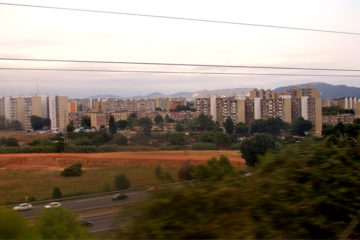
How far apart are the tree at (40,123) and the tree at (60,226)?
479 inches

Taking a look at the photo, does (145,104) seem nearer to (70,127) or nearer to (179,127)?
(179,127)

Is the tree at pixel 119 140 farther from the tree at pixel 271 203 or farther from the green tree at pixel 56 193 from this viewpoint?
the tree at pixel 271 203

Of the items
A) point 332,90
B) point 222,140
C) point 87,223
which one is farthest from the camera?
point 332,90

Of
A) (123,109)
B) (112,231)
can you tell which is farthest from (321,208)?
(123,109)

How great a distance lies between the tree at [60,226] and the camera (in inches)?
127

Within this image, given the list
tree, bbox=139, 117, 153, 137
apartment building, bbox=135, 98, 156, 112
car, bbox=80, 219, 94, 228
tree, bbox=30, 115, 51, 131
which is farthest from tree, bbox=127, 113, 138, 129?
car, bbox=80, 219, 94, 228

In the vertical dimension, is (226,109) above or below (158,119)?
above

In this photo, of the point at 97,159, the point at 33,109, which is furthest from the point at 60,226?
the point at 33,109

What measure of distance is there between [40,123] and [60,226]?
42.5 ft

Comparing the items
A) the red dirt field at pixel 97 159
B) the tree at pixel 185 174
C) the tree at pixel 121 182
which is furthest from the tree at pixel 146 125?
the tree at pixel 185 174

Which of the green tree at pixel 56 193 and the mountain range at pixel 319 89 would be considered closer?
the green tree at pixel 56 193

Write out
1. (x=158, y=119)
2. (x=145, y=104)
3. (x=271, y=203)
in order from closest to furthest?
(x=271, y=203) → (x=158, y=119) → (x=145, y=104)

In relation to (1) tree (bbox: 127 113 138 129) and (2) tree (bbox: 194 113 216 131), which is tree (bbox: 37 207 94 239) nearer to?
(2) tree (bbox: 194 113 216 131)

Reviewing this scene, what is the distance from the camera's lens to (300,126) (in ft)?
42.4
